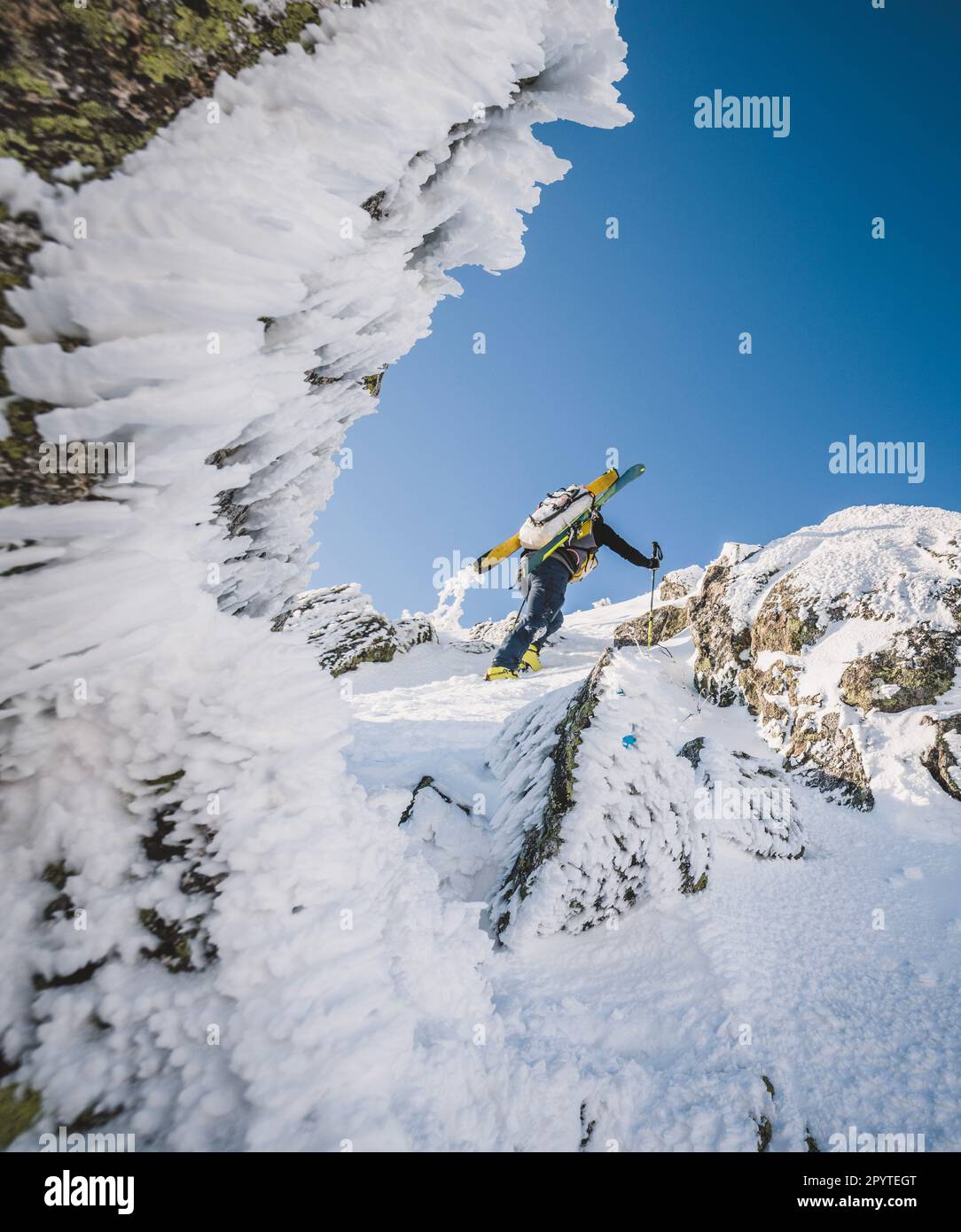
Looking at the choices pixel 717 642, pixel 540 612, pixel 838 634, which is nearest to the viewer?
pixel 540 612

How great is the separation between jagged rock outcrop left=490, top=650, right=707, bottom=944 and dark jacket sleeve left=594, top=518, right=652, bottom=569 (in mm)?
3578

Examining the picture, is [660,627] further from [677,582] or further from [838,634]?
[677,582]

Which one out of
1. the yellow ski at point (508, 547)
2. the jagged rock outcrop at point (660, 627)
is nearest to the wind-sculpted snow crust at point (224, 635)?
the yellow ski at point (508, 547)

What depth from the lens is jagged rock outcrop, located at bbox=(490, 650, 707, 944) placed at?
3459mm

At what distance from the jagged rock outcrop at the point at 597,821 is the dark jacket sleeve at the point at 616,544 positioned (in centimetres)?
→ 358

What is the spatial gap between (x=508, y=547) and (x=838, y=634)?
580 cm

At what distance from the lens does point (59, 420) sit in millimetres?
1325

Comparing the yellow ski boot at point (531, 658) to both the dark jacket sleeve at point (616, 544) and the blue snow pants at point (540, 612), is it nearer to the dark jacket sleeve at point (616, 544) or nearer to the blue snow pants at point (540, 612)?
the blue snow pants at point (540, 612)

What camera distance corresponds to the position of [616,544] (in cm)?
821

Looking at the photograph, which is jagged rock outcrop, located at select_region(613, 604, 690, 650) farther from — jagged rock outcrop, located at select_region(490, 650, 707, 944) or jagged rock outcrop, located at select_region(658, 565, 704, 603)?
jagged rock outcrop, located at select_region(490, 650, 707, 944)

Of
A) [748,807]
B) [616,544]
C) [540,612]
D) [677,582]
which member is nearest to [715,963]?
[748,807]
